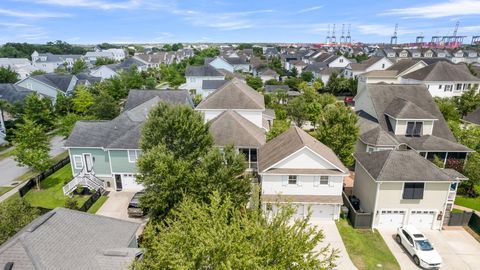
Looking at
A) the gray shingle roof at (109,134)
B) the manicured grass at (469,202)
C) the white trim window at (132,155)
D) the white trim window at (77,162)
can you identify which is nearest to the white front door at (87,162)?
the white trim window at (77,162)

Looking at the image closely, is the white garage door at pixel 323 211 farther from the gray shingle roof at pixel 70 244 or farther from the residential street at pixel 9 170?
the residential street at pixel 9 170

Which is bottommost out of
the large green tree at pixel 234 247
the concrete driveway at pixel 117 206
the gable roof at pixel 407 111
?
the concrete driveway at pixel 117 206

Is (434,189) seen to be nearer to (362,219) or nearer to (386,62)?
(362,219)

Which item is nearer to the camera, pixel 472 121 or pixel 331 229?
pixel 331 229

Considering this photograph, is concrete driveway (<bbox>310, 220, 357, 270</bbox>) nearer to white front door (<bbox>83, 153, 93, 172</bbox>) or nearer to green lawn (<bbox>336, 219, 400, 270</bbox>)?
green lawn (<bbox>336, 219, 400, 270</bbox>)

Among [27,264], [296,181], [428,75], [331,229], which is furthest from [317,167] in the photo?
[428,75]

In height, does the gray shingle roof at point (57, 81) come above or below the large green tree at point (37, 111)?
above
